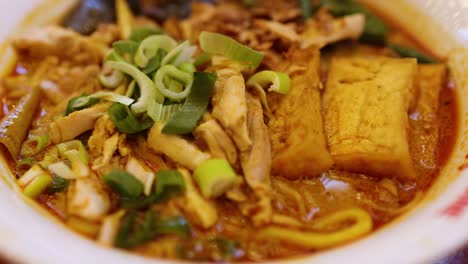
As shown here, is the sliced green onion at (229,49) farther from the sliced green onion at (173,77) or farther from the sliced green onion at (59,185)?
the sliced green onion at (59,185)

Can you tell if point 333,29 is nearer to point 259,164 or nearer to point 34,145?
point 259,164

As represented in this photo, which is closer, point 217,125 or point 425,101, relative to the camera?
point 217,125

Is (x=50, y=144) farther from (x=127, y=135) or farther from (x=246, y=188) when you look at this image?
(x=246, y=188)

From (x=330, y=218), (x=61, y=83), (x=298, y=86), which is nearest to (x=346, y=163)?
(x=330, y=218)

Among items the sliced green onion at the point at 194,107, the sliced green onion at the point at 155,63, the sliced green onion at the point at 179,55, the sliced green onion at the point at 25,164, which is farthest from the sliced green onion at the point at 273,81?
the sliced green onion at the point at 25,164

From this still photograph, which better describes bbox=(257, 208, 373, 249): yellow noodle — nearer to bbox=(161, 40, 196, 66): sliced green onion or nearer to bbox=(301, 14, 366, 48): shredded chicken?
bbox=(161, 40, 196, 66): sliced green onion

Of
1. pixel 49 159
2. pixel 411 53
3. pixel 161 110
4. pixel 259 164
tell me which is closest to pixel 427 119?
pixel 411 53

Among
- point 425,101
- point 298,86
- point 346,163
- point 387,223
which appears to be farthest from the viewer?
point 425,101

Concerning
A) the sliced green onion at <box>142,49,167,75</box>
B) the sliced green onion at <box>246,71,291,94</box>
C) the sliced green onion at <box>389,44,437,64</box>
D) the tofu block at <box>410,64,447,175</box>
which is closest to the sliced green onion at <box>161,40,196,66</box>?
the sliced green onion at <box>142,49,167,75</box>
